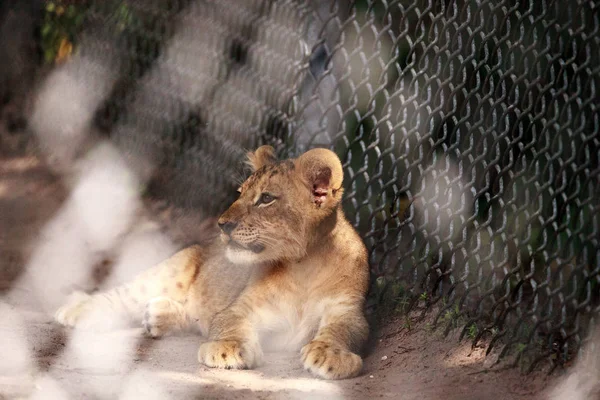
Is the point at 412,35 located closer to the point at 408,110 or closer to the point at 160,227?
the point at 408,110

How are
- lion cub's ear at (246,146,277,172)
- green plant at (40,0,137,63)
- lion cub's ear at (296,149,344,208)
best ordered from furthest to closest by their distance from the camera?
1. green plant at (40,0,137,63)
2. lion cub's ear at (246,146,277,172)
3. lion cub's ear at (296,149,344,208)

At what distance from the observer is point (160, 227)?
4617 millimetres

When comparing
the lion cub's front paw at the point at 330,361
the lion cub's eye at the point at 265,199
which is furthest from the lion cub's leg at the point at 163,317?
the lion cub's front paw at the point at 330,361

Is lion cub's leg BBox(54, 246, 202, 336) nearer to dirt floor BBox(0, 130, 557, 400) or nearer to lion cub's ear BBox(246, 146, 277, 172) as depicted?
dirt floor BBox(0, 130, 557, 400)

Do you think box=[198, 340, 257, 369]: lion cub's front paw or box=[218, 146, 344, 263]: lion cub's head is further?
box=[218, 146, 344, 263]: lion cub's head

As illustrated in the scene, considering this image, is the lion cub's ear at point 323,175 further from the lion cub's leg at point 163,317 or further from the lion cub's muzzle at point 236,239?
the lion cub's leg at point 163,317

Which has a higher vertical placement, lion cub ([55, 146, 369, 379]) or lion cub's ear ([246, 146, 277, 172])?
lion cub's ear ([246, 146, 277, 172])

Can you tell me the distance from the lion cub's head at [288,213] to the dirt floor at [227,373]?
38 cm

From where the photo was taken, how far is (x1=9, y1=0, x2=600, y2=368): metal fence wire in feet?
8.61

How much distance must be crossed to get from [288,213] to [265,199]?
10 cm

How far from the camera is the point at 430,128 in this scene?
3.13 meters

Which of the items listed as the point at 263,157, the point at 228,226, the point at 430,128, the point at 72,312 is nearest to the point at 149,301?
the point at 72,312

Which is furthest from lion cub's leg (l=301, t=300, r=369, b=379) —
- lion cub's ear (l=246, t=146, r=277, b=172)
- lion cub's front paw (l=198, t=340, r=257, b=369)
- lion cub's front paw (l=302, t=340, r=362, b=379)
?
lion cub's ear (l=246, t=146, r=277, b=172)

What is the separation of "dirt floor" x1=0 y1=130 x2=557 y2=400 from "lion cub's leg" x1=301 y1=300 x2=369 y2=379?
1.6 inches
